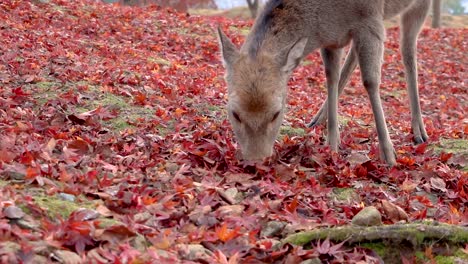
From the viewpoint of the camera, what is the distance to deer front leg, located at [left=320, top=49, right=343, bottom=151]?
24.4 feet

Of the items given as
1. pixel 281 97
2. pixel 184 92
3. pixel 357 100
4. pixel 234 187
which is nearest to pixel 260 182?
pixel 234 187

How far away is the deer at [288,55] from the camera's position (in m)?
5.70

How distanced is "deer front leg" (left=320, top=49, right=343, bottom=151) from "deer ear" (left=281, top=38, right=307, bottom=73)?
152cm

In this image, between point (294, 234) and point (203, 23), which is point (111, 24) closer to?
point (203, 23)

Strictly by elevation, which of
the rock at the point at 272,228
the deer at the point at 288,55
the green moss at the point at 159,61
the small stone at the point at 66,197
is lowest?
the rock at the point at 272,228

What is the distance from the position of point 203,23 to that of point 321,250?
16.2m

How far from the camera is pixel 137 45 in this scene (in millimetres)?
14469

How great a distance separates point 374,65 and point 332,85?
0.83m

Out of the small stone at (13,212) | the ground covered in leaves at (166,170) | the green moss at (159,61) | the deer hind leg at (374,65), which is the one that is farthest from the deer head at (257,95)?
the green moss at (159,61)

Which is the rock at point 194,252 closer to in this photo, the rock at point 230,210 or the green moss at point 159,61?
the rock at point 230,210

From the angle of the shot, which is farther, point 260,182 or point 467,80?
point 467,80

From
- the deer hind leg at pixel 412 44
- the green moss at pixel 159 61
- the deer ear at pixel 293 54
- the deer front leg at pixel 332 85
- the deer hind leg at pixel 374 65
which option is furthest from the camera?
the green moss at pixel 159 61

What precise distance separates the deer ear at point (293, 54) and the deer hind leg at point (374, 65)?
3.29ft

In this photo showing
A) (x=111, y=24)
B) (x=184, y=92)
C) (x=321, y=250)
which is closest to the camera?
(x=321, y=250)
